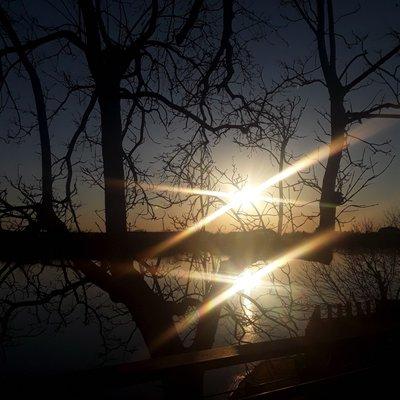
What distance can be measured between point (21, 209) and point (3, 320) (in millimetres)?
1263

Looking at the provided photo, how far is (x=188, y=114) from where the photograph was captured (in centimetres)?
479

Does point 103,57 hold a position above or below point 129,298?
above

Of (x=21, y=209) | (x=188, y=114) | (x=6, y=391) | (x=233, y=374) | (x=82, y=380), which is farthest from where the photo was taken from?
(x=233, y=374)

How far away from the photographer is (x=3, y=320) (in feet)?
14.2

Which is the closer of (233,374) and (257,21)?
(257,21)

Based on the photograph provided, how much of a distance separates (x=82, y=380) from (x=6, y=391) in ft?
1.05

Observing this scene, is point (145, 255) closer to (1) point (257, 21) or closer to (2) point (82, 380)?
(2) point (82, 380)

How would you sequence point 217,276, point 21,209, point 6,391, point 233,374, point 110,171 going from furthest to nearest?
point 233,374, point 217,276, point 110,171, point 21,209, point 6,391

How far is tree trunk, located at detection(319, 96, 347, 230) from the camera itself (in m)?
3.54

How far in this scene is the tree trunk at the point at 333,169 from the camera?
11.6 ft

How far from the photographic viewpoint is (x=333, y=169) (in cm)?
412

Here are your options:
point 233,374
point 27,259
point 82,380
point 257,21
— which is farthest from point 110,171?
point 233,374

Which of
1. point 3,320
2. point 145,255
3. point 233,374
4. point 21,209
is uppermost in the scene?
point 21,209

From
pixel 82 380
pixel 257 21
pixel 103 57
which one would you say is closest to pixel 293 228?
pixel 257 21
